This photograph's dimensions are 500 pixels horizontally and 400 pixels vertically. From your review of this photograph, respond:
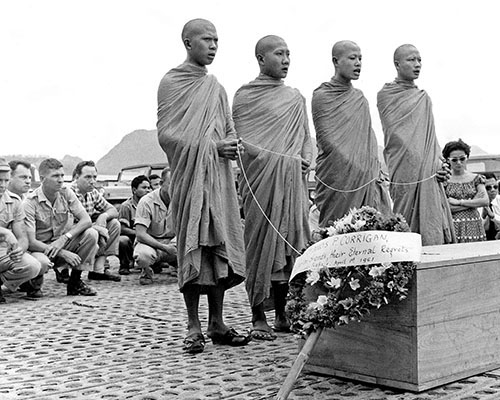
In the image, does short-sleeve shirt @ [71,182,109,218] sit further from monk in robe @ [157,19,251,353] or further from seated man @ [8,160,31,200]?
monk in robe @ [157,19,251,353]

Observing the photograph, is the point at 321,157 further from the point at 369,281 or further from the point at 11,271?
the point at 11,271

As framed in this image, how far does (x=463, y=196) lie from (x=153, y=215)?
366 cm

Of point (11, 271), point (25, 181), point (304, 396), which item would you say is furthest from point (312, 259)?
point (25, 181)

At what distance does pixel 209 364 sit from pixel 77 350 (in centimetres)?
104

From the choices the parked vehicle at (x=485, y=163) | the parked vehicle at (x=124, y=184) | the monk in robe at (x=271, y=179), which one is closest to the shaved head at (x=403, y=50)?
the monk in robe at (x=271, y=179)

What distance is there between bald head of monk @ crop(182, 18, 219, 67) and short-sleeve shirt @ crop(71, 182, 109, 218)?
4.20 metres

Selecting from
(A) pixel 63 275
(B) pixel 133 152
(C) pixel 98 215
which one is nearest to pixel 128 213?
(C) pixel 98 215

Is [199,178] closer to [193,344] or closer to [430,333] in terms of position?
[193,344]

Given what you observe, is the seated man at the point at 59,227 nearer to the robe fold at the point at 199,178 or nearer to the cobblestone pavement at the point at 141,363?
the cobblestone pavement at the point at 141,363

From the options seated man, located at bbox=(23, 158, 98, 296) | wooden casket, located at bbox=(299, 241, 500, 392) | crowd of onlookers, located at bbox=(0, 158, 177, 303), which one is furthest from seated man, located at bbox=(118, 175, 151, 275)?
wooden casket, located at bbox=(299, 241, 500, 392)

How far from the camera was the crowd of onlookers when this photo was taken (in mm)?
7555

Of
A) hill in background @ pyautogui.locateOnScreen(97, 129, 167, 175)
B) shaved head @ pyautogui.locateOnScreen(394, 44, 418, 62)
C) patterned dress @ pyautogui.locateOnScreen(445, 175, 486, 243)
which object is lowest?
patterned dress @ pyautogui.locateOnScreen(445, 175, 486, 243)

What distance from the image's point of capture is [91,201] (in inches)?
363

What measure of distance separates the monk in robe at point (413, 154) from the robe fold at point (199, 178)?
2.06 m
